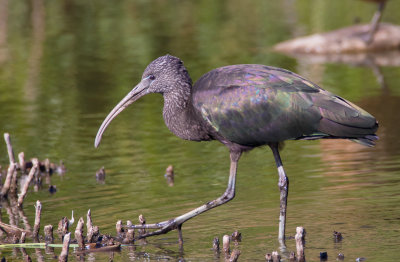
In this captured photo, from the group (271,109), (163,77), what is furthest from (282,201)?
(163,77)

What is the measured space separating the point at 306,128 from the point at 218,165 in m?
3.05

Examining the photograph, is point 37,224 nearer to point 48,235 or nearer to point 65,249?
point 48,235

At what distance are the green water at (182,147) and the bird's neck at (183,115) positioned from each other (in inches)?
31.5

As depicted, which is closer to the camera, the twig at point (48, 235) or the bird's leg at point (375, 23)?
the twig at point (48, 235)

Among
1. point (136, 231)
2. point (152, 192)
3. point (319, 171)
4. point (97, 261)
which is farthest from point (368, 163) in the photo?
point (97, 261)

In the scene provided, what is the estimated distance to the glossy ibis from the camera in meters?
7.18

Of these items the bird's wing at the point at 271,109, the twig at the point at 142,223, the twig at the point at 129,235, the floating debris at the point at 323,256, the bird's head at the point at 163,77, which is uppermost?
the bird's head at the point at 163,77

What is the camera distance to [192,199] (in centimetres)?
875

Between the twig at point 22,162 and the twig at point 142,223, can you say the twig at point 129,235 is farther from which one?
the twig at point 22,162

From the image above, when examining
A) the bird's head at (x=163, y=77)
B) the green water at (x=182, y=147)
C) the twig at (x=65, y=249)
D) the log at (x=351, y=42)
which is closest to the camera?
the twig at (x=65, y=249)

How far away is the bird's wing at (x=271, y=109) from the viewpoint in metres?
7.16

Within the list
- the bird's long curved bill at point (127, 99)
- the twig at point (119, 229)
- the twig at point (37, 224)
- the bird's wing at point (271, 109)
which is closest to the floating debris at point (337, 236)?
the bird's wing at point (271, 109)

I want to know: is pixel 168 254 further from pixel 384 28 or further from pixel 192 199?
pixel 384 28

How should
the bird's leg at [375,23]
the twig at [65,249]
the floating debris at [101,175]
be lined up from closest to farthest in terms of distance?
the twig at [65,249] → the floating debris at [101,175] → the bird's leg at [375,23]
